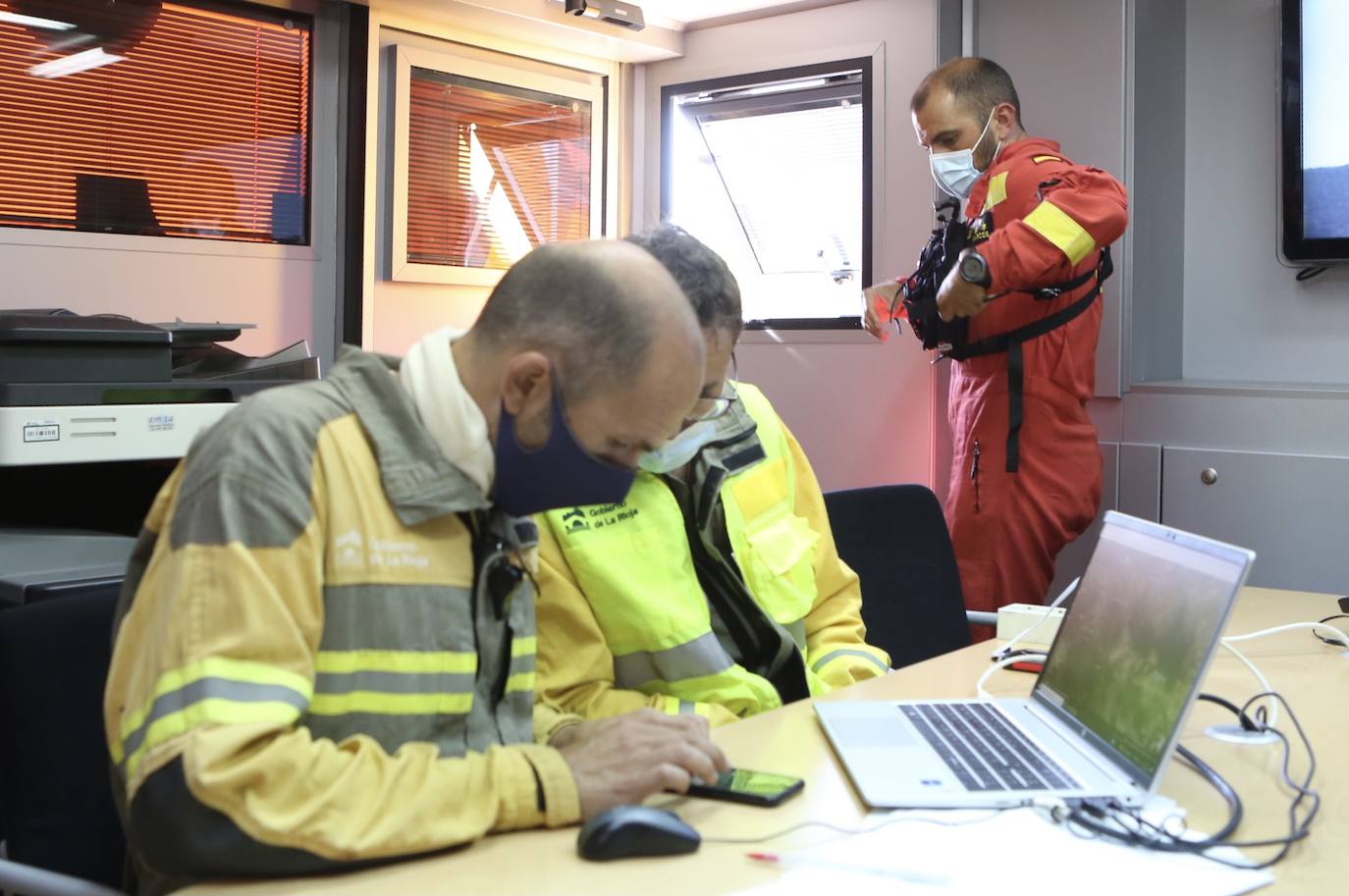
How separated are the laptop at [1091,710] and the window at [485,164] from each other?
2832 millimetres

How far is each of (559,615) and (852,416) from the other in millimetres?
2788

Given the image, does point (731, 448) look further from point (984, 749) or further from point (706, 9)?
point (706, 9)

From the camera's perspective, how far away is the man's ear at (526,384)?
3.88ft

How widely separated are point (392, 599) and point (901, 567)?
1.37 m

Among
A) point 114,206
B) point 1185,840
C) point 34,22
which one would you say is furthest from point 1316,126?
point 34,22

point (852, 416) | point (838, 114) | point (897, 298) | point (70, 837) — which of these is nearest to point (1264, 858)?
point (70, 837)

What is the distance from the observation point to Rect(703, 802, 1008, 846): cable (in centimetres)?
111

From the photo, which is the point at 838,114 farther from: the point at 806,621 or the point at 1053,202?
the point at 806,621

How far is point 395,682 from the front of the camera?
3.76 ft

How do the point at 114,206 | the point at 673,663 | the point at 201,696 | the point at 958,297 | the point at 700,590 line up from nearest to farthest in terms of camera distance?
the point at 201,696
the point at 673,663
the point at 700,590
the point at 958,297
the point at 114,206

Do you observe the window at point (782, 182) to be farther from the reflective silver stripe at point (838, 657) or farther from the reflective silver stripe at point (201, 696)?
the reflective silver stripe at point (201, 696)

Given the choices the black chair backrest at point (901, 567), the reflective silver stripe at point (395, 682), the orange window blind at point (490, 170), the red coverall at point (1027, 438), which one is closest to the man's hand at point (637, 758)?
the reflective silver stripe at point (395, 682)

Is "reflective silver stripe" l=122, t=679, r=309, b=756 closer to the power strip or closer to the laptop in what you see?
the laptop

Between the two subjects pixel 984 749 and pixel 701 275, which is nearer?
pixel 984 749
